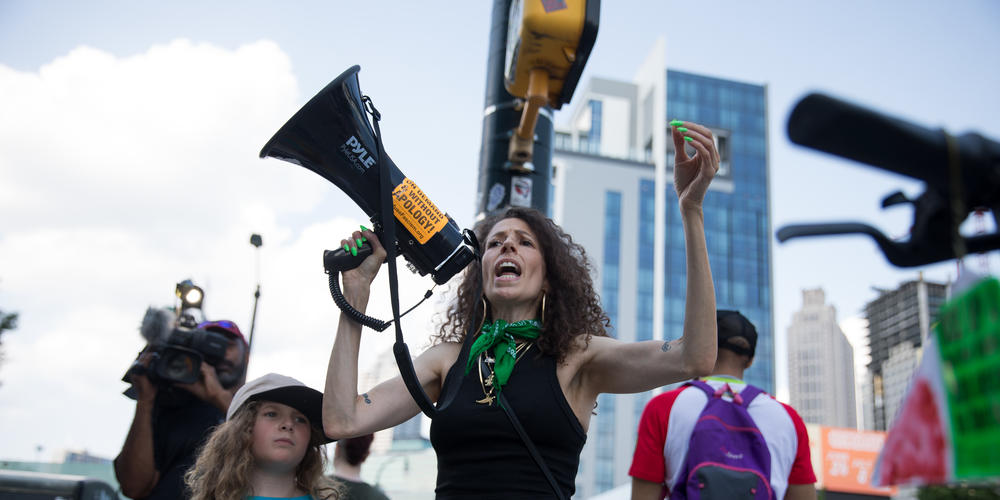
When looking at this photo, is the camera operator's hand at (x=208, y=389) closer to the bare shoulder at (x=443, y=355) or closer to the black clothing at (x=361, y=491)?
the black clothing at (x=361, y=491)

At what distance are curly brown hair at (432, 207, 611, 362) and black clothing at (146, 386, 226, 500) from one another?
4.74 ft

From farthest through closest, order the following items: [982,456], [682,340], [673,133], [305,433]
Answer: [305,433] < [682,340] < [673,133] < [982,456]

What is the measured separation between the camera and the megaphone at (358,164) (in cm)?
242

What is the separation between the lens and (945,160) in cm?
95

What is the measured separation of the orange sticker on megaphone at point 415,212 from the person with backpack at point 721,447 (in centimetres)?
118

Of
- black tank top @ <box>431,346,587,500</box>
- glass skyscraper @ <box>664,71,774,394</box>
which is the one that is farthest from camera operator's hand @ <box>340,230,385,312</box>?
Result: glass skyscraper @ <box>664,71,774,394</box>

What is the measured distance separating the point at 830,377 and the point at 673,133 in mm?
124074

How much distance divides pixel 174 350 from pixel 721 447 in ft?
8.14

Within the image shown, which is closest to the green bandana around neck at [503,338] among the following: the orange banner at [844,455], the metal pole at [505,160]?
the metal pole at [505,160]

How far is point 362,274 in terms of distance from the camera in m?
2.46

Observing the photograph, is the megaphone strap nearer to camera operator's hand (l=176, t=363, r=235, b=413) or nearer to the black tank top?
the black tank top

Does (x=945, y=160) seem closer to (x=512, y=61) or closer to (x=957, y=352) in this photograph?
(x=957, y=352)

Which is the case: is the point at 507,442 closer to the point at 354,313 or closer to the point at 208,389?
the point at 354,313

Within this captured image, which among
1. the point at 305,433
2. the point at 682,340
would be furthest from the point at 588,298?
the point at 305,433
